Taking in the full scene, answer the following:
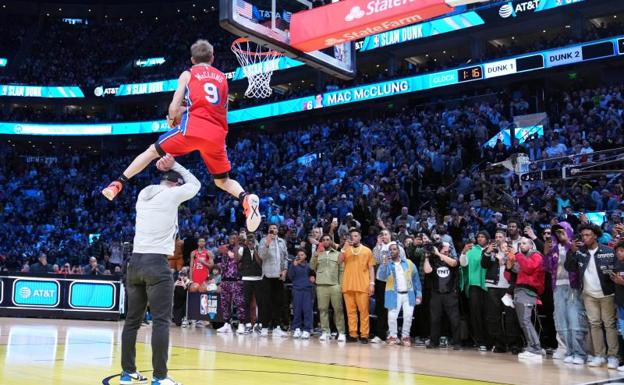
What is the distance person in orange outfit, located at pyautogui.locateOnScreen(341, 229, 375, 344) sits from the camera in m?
12.0

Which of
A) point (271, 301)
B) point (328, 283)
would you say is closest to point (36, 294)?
point (271, 301)

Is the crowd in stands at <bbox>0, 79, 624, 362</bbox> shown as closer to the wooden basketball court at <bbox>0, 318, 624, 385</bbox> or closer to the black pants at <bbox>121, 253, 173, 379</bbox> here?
the wooden basketball court at <bbox>0, 318, 624, 385</bbox>

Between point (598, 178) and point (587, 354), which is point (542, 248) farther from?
point (598, 178)

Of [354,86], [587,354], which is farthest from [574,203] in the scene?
[354,86]

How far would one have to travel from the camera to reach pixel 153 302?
5.29m

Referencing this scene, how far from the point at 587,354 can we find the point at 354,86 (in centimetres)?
2517

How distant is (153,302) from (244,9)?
582cm

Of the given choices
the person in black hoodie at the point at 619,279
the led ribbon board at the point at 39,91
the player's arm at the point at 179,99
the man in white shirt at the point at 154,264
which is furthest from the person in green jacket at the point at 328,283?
the led ribbon board at the point at 39,91

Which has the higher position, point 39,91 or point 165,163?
point 39,91

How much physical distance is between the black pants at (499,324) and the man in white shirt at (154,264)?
7.09 metres

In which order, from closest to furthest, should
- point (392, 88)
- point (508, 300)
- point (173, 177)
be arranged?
1. point (173, 177)
2. point (508, 300)
3. point (392, 88)

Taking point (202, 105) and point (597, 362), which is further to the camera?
point (597, 362)

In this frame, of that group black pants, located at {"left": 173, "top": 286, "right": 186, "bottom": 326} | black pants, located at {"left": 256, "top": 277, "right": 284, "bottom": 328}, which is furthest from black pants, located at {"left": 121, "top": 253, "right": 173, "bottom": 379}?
black pants, located at {"left": 173, "top": 286, "right": 186, "bottom": 326}

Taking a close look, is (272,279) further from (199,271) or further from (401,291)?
(401,291)
